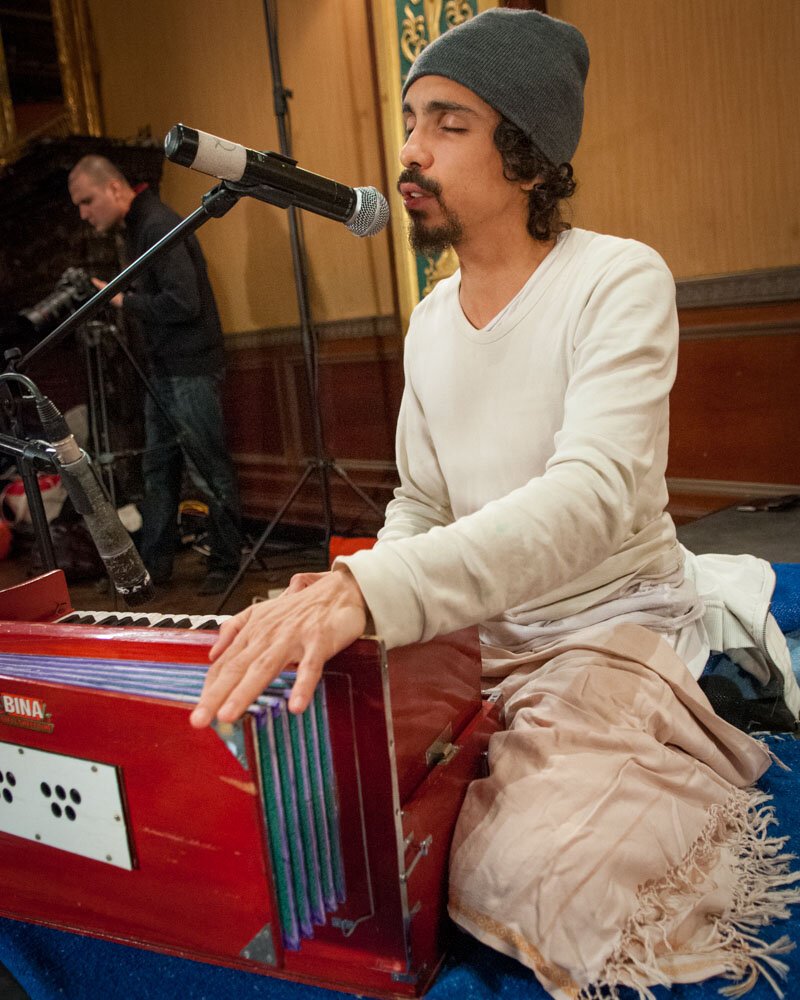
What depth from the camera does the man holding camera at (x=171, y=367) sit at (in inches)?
138

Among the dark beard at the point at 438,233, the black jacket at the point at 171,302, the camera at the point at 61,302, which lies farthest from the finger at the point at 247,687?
the black jacket at the point at 171,302

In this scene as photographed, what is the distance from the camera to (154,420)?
3947 mm

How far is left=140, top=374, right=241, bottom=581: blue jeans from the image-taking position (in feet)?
12.7

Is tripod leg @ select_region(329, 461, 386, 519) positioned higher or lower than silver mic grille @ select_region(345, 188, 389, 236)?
lower

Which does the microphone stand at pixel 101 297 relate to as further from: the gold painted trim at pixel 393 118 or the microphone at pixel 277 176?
the gold painted trim at pixel 393 118

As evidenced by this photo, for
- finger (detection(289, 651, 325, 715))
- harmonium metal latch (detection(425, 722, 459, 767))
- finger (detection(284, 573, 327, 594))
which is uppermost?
finger (detection(284, 573, 327, 594))

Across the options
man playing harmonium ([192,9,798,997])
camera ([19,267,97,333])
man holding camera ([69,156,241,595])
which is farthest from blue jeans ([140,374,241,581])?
man playing harmonium ([192,9,798,997])

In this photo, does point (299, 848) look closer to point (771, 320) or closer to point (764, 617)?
point (764, 617)

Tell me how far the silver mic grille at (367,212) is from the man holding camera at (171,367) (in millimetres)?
2376

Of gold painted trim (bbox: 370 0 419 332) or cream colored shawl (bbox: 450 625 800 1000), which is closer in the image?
cream colored shawl (bbox: 450 625 800 1000)

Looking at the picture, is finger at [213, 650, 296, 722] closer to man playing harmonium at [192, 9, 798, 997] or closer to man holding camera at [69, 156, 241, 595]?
man playing harmonium at [192, 9, 798, 997]

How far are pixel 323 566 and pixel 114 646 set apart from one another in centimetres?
304

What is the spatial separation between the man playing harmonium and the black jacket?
7.24 ft

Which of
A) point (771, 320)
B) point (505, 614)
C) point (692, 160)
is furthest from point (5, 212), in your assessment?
point (505, 614)
